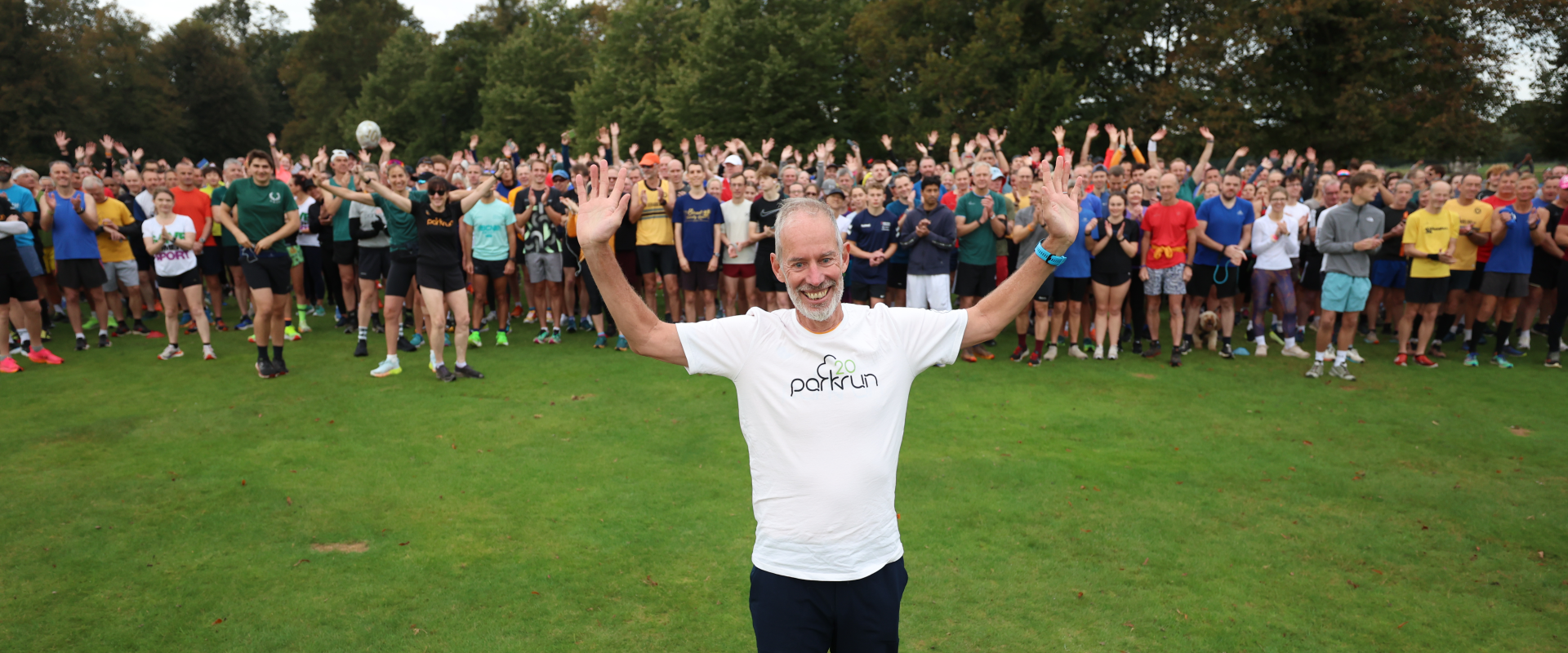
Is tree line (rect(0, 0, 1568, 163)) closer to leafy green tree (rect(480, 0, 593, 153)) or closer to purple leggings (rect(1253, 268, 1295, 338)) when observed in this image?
leafy green tree (rect(480, 0, 593, 153))

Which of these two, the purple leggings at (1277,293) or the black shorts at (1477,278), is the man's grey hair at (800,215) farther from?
the black shorts at (1477,278)

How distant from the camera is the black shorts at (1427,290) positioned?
995 cm

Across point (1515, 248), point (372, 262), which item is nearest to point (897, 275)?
point (372, 262)

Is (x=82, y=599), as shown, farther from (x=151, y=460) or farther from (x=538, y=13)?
(x=538, y=13)

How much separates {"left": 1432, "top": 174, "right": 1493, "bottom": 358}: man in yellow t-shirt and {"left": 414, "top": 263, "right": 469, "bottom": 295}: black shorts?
10723 millimetres

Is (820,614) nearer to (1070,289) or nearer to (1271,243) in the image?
(1070,289)

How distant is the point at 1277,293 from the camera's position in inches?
428

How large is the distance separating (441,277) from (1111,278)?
7.40 metres

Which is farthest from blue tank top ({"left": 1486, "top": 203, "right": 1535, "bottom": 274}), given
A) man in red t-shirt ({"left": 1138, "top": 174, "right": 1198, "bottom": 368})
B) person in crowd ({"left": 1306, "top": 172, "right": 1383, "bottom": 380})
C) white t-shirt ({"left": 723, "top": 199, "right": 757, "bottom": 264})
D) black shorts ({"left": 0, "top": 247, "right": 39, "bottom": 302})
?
black shorts ({"left": 0, "top": 247, "right": 39, "bottom": 302})

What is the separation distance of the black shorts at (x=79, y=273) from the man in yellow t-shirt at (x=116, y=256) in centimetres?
31

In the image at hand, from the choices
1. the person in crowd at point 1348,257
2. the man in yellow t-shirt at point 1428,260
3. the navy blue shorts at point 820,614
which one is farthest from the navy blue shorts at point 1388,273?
the navy blue shorts at point 820,614

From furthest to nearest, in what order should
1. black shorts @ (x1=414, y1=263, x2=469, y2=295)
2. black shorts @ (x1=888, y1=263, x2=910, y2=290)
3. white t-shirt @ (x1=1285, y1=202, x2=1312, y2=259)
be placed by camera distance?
black shorts @ (x1=888, y1=263, x2=910, y2=290)
white t-shirt @ (x1=1285, y1=202, x2=1312, y2=259)
black shorts @ (x1=414, y1=263, x2=469, y2=295)

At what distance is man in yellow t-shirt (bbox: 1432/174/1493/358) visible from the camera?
991cm

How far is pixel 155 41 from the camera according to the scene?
48.2m
